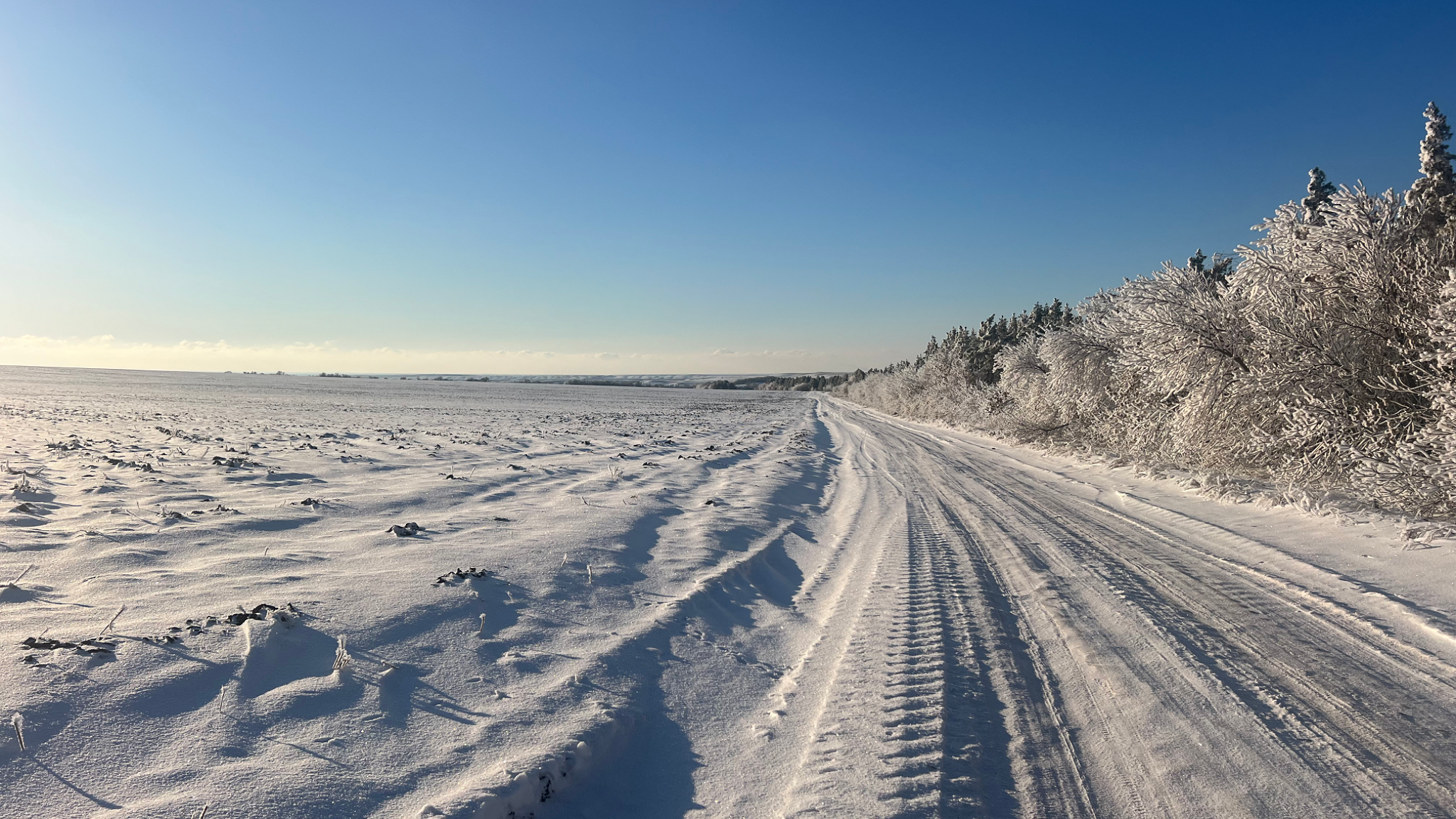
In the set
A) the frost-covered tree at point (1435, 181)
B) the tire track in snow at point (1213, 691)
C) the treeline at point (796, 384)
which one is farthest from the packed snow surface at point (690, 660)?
the treeline at point (796, 384)

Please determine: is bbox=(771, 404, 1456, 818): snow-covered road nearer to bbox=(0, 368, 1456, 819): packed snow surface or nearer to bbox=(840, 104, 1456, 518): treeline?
bbox=(0, 368, 1456, 819): packed snow surface

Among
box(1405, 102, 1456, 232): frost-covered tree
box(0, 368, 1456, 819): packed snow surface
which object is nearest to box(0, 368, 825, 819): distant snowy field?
box(0, 368, 1456, 819): packed snow surface

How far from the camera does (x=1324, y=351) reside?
27.4 ft

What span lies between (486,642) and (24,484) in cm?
707

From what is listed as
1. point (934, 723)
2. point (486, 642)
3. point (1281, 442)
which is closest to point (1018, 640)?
point (934, 723)

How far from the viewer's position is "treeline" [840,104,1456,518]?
6.95 meters

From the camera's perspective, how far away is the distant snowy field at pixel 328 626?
2600 millimetres

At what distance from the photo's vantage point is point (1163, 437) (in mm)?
12594

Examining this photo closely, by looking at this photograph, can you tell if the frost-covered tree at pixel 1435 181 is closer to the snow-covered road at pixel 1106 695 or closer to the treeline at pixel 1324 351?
the treeline at pixel 1324 351

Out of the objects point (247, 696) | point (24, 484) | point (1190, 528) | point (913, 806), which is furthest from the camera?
point (1190, 528)

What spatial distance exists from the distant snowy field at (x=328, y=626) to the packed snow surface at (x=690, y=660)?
0.02 meters

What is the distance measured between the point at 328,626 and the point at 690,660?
7.79 feet

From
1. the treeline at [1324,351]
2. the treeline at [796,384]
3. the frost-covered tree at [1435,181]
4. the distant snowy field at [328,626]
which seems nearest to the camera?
the distant snowy field at [328,626]

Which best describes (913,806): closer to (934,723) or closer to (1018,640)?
(934,723)
